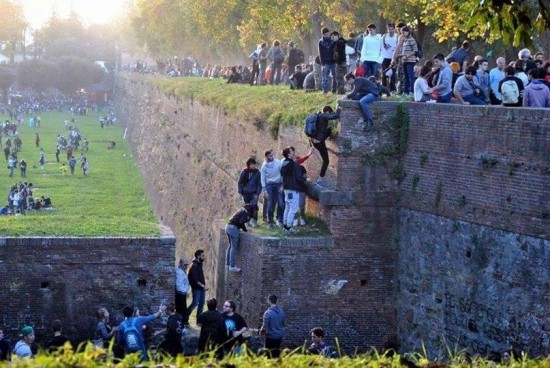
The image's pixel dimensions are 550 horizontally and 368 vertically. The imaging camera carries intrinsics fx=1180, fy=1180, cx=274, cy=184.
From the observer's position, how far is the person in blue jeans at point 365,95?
55.2 feet

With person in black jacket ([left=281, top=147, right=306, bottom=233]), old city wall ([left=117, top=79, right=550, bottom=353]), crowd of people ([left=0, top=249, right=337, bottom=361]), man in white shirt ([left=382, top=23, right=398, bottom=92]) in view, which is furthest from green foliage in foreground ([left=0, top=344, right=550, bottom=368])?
man in white shirt ([left=382, top=23, right=398, bottom=92])

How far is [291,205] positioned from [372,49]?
4191 millimetres

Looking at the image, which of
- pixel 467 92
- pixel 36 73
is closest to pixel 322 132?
pixel 467 92

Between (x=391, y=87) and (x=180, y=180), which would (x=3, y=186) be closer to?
(x=180, y=180)

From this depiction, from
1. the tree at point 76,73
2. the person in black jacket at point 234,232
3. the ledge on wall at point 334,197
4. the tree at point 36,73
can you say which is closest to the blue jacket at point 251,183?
Answer: the person in black jacket at point 234,232

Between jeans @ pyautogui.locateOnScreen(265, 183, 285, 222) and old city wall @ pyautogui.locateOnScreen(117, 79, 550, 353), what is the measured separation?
1.74 ft

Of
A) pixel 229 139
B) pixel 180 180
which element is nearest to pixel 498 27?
pixel 229 139

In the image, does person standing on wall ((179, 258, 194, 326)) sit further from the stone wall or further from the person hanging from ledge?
the person hanging from ledge

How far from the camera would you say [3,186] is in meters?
44.8

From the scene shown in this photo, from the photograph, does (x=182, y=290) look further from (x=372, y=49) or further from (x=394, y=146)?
(x=372, y=49)

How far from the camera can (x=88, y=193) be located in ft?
140

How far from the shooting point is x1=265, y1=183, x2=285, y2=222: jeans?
58.0 ft

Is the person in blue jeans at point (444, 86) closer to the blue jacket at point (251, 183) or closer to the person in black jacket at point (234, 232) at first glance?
the blue jacket at point (251, 183)

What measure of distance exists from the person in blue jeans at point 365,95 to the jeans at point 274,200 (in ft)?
5.60
